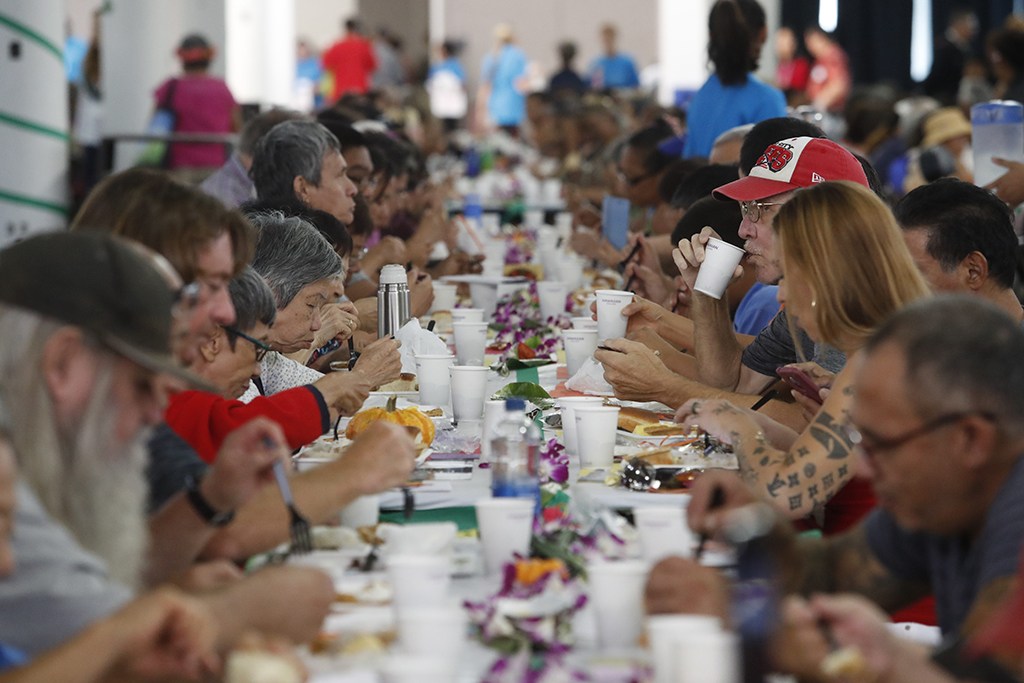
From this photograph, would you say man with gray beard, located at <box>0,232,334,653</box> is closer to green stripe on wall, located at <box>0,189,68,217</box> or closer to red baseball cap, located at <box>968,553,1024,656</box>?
red baseball cap, located at <box>968,553,1024,656</box>

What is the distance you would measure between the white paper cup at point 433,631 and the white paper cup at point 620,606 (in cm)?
20

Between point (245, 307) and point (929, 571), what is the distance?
1588 mm

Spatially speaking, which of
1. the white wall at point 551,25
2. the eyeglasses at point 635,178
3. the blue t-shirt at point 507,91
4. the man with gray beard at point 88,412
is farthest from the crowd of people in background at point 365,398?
the white wall at point 551,25

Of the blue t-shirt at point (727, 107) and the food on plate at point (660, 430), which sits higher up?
the blue t-shirt at point (727, 107)

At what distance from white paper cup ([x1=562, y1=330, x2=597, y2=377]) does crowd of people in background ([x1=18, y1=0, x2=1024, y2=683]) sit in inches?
12.2

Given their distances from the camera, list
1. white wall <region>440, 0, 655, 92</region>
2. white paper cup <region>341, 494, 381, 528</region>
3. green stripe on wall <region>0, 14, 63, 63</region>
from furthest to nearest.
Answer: white wall <region>440, 0, 655, 92</region> < green stripe on wall <region>0, 14, 63, 63</region> < white paper cup <region>341, 494, 381, 528</region>

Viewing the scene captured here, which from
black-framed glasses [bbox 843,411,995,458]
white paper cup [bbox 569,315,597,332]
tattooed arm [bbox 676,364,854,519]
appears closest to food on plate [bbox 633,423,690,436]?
tattooed arm [bbox 676,364,854,519]

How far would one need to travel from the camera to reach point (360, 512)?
7.52 feet

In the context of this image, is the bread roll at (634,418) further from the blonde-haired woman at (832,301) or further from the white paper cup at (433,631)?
the white paper cup at (433,631)

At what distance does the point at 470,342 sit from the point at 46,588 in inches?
91.5

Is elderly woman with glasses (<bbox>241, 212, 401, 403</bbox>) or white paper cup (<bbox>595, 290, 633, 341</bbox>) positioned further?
white paper cup (<bbox>595, 290, 633, 341</bbox>)

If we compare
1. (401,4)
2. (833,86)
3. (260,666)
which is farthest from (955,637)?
(401,4)

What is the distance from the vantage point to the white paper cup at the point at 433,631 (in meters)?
1.60

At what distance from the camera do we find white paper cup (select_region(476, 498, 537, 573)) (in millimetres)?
2021
